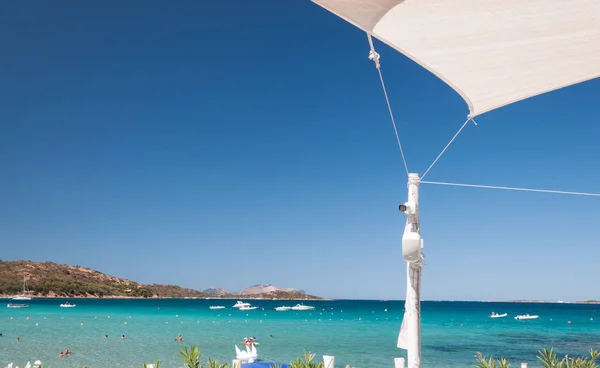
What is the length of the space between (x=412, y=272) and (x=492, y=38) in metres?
1.81

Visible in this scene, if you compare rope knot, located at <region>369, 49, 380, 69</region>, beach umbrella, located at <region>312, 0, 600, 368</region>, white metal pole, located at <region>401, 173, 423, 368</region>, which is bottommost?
white metal pole, located at <region>401, 173, 423, 368</region>

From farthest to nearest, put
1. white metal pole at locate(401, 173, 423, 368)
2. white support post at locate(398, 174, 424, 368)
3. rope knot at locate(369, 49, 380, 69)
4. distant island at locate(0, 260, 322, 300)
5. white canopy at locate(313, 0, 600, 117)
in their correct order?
1. distant island at locate(0, 260, 322, 300)
2. white metal pole at locate(401, 173, 423, 368)
3. white support post at locate(398, 174, 424, 368)
4. rope knot at locate(369, 49, 380, 69)
5. white canopy at locate(313, 0, 600, 117)

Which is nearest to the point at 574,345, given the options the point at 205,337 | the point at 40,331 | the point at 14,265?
the point at 205,337

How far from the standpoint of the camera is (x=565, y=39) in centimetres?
386

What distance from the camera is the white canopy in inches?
135

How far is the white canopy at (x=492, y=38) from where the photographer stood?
11.2ft

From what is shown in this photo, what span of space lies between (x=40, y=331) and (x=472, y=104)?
3525 cm

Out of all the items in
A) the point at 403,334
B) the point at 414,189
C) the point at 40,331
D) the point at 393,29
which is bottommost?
the point at 40,331

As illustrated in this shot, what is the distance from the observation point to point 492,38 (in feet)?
12.9

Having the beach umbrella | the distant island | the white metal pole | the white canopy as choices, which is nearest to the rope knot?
the beach umbrella

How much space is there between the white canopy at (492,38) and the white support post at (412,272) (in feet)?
3.21

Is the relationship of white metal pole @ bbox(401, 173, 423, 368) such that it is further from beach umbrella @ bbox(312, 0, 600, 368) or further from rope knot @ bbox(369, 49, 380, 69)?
rope knot @ bbox(369, 49, 380, 69)

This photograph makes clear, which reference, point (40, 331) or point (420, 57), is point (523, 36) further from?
point (40, 331)

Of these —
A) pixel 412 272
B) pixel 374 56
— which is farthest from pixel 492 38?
pixel 412 272
